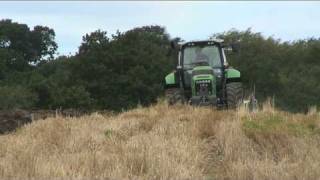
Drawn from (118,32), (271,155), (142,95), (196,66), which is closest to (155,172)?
(271,155)

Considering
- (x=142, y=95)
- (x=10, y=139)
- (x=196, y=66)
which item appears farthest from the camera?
(x=142, y=95)

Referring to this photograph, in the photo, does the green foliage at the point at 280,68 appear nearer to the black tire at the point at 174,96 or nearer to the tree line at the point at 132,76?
the tree line at the point at 132,76

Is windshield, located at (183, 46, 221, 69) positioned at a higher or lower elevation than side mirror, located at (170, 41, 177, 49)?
lower

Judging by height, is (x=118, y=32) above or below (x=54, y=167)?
above

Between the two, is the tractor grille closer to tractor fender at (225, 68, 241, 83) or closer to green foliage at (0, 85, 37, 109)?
tractor fender at (225, 68, 241, 83)

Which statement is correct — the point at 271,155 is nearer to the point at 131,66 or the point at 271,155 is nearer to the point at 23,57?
the point at 131,66

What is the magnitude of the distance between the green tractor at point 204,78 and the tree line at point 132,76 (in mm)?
22356

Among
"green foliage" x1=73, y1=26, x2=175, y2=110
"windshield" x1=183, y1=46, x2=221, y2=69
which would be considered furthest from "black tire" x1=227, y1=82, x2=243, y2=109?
"green foliage" x1=73, y1=26, x2=175, y2=110

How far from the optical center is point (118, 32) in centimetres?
5550

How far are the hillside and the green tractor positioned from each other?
4117 mm

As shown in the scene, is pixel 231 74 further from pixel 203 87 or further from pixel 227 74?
pixel 203 87

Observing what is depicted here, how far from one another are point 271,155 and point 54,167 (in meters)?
3.61

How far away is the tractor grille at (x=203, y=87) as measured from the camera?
18344 millimetres

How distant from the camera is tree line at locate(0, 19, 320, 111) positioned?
47.3 meters
